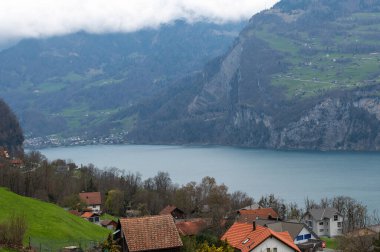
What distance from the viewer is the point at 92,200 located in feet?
280

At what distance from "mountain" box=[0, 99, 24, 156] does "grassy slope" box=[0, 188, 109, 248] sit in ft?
432

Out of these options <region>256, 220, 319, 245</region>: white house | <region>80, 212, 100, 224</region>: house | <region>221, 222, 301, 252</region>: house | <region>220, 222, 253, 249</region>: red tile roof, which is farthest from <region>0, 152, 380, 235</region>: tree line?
<region>221, 222, 301, 252</region>: house

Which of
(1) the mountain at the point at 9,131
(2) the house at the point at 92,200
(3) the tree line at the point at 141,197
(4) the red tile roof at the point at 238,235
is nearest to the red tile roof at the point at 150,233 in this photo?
(4) the red tile roof at the point at 238,235

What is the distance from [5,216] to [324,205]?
63.6 meters

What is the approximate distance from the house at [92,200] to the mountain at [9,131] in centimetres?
9359

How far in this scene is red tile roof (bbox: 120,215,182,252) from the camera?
35.1 meters

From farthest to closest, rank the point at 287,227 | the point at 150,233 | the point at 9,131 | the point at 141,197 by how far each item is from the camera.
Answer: the point at 9,131
the point at 141,197
the point at 287,227
the point at 150,233

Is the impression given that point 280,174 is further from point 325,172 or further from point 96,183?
point 96,183

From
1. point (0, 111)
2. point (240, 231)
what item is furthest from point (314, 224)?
point (0, 111)

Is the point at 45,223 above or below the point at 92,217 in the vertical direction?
above

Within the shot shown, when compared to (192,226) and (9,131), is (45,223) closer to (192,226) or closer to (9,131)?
(192,226)

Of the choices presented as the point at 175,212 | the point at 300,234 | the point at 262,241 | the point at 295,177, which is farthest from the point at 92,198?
the point at 295,177

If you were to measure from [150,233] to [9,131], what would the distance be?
15136cm

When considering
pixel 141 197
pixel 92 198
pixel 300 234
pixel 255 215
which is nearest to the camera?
pixel 300 234
